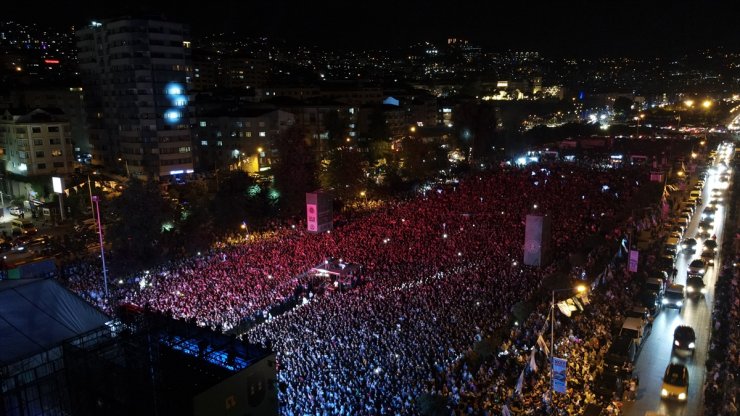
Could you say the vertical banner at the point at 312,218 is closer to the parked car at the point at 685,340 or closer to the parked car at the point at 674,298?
the parked car at the point at 674,298

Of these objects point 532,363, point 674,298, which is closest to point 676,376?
point 532,363

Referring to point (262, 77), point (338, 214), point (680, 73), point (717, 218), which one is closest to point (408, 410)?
point (338, 214)

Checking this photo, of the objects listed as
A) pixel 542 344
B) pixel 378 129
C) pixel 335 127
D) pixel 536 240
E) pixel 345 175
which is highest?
pixel 335 127

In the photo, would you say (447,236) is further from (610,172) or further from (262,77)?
(262,77)

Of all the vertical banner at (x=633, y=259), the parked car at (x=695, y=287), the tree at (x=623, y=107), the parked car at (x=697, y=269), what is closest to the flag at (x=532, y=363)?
the vertical banner at (x=633, y=259)

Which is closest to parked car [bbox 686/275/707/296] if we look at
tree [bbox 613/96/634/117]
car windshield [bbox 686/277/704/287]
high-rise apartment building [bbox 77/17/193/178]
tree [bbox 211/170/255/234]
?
car windshield [bbox 686/277/704/287]

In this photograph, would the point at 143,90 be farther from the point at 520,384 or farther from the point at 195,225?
the point at 520,384

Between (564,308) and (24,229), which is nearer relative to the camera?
(564,308)
